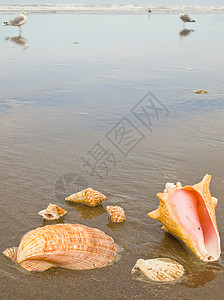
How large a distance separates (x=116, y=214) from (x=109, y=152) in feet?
4.71

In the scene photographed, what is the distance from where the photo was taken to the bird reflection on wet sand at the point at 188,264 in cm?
231

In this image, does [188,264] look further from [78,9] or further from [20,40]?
[78,9]

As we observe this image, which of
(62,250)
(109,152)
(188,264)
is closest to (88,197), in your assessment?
(62,250)

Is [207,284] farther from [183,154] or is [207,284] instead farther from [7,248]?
[183,154]

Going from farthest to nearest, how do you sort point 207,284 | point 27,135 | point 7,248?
point 27,135 < point 7,248 < point 207,284

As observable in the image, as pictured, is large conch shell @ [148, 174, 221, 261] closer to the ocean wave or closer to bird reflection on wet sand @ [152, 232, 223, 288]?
bird reflection on wet sand @ [152, 232, 223, 288]

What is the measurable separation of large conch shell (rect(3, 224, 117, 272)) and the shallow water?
57 mm

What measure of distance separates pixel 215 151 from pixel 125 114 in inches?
63.3

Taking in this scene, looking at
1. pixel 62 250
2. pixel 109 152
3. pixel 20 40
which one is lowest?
pixel 62 250

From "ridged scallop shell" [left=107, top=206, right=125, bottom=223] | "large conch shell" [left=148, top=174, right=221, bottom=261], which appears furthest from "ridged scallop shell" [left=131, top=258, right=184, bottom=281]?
"ridged scallop shell" [left=107, top=206, right=125, bottom=223]

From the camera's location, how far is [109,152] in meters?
4.29

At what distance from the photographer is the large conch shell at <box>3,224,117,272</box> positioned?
235cm

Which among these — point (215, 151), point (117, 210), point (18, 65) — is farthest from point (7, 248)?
point (18, 65)

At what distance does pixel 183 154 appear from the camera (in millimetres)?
4277
